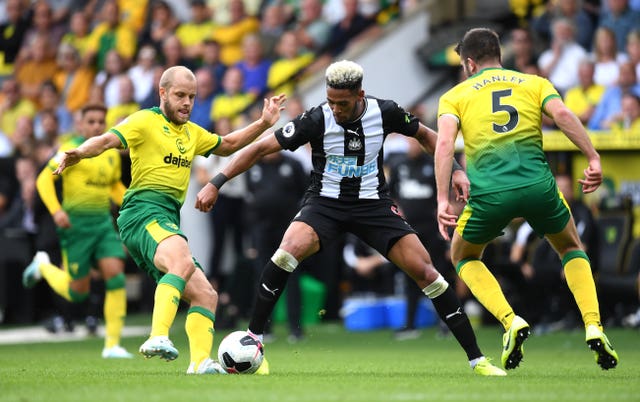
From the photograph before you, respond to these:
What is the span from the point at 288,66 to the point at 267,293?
11.9 m

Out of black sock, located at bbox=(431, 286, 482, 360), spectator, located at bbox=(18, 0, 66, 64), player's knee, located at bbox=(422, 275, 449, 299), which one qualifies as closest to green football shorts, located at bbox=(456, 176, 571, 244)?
player's knee, located at bbox=(422, 275, 449, 299)

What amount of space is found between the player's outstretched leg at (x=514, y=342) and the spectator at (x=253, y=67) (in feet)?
41.5

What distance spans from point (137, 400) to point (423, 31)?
15.1 meters

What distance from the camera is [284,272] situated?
10266mm

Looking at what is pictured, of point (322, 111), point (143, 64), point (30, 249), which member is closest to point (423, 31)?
point (143, 64)

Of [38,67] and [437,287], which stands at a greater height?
[437,287]

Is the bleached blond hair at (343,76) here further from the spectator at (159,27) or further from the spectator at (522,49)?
the spectator at (159,27)

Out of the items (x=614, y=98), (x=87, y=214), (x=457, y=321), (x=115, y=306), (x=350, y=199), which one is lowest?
(x=614, y=98)

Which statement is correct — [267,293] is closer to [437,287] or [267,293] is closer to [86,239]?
[437,287]

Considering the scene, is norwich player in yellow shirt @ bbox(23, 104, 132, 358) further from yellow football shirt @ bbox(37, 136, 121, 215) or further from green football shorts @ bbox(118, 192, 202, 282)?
green football shorts @ bbox(118, 192, 202, 282)

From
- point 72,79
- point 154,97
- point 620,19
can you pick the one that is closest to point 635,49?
point 620,19

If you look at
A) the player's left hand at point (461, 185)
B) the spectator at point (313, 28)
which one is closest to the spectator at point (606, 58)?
the spectator at point (313, 28)

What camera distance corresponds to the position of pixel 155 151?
406 inches

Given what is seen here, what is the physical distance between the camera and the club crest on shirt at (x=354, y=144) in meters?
10.3
